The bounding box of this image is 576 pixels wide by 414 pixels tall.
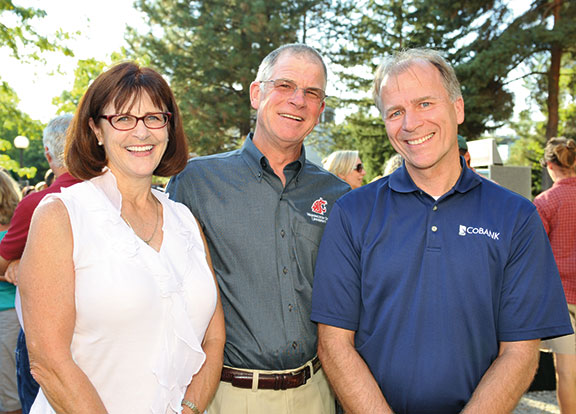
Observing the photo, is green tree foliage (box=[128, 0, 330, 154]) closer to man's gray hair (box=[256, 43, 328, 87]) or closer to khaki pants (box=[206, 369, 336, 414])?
man's gray hair (box=[256, 43, 328, 87])

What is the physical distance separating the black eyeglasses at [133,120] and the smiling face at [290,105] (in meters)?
0.72

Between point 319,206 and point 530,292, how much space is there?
3.82 ft

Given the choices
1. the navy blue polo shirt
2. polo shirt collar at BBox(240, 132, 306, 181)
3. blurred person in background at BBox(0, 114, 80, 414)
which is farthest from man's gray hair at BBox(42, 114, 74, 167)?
the navy blue polo shirt

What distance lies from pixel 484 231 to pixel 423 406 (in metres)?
0.79

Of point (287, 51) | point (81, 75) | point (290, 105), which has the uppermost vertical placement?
point (81, 75)

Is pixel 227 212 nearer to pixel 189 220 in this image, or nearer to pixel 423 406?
pixel 189 220

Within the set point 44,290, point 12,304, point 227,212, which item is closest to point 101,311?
point 44,290

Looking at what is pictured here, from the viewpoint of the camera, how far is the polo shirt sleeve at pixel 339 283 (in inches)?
87.9

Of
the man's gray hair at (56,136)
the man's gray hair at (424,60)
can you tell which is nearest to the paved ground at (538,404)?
the man's gray hair at (424,60)

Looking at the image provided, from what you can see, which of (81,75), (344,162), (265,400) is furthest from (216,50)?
(265,400)

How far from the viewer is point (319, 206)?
2781mm

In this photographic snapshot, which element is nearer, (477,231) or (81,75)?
(477,231)

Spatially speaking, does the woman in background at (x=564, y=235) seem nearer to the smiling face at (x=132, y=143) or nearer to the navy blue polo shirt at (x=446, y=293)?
the navy blue polo shirt at (x=446, y=293)

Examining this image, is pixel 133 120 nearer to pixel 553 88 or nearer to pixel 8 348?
pixel 8 348
